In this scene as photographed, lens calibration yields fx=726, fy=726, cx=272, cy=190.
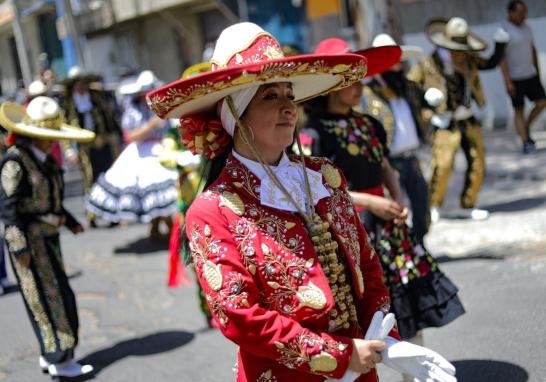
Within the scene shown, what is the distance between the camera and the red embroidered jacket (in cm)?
219

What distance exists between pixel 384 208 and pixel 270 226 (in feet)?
5.17

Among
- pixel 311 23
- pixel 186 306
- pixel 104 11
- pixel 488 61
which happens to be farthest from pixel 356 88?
pixel 104 11

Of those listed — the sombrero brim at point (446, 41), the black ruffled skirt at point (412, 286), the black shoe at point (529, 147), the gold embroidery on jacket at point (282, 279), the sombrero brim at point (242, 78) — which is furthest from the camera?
the black shoe at point (529, 147)

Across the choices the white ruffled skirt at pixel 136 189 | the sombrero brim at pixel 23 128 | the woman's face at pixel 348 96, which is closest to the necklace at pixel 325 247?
the woman's face at pixel 348 96

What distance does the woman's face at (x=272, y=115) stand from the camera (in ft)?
7.77

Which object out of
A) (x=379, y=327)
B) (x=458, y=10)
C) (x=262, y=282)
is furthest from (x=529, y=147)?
(x=262, y=282)

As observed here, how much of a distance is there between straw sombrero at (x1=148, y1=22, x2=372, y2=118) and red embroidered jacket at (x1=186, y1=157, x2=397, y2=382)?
0.91 ft

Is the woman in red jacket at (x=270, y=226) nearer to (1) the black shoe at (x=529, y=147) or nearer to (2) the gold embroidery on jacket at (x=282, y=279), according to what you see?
(2) the gold embroidery on jacket at (x=282, y=279)

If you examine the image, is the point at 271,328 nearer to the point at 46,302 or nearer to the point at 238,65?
the point at 238,65

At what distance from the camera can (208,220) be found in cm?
228

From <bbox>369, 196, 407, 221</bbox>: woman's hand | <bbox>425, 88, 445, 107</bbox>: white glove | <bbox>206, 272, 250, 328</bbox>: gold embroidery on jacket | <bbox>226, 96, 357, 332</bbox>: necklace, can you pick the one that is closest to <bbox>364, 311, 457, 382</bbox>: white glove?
<bbox>226, 96, 357, 332</bbox>: necklace

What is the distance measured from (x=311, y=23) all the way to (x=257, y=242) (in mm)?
15307

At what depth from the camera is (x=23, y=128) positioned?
15.3 ft

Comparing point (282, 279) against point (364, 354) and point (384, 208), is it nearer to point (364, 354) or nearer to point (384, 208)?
point (364, 354)
